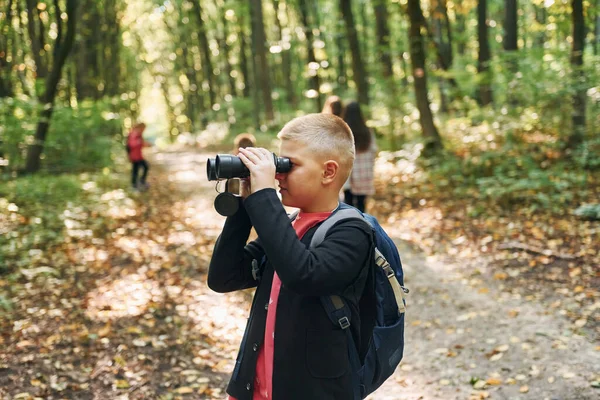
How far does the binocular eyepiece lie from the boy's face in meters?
0.04

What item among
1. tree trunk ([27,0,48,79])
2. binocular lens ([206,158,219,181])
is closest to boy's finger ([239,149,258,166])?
binocular lens ([206,158,219,181])

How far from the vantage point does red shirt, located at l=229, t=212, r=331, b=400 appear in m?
2.05

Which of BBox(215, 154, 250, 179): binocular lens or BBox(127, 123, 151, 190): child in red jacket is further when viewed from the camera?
BBox(127, 123, 151, 190): child in red jacket

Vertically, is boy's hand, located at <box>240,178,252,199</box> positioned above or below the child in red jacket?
above

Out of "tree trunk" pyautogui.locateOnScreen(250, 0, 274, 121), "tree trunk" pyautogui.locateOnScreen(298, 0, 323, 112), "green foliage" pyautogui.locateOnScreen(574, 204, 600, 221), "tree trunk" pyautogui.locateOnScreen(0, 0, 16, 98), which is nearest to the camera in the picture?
"green foliage" pyautogui.locateOnScreen(574, 204, 600, 221)

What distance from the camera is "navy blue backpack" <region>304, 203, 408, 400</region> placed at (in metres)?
2.08

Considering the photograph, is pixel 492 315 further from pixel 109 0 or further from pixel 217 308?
pixel 109 0

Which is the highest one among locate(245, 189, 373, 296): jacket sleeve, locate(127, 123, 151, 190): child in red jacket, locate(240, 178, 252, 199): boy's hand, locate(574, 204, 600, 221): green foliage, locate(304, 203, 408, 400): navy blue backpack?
locate(240, 178, 252, 199): boy's hand

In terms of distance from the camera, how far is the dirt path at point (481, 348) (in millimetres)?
4617

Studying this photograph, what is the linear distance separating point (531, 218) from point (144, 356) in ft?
20.6

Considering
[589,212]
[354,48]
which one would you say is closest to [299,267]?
[589,212]

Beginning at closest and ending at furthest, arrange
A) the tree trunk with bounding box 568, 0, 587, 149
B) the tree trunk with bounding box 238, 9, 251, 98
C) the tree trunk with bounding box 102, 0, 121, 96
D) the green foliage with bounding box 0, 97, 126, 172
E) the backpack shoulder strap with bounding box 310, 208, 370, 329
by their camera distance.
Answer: the backpack shoulder strap with bounding box 310, 208, 370, 329 → the tree trunk with bounding box 568, 0, 587, 149 → the green foliage with bounding box 0, 97, 126, 172 → the tree trunk with bounding box 102, 0, 121, 96 → the tree trunk with bounding box 238, 9, 251, 98

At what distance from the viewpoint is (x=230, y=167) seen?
6.46 feet

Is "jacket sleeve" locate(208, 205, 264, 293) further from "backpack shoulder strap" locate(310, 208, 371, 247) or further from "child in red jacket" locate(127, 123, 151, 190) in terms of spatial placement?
"child in red jacket" locate(127, 123, 151, 190)
